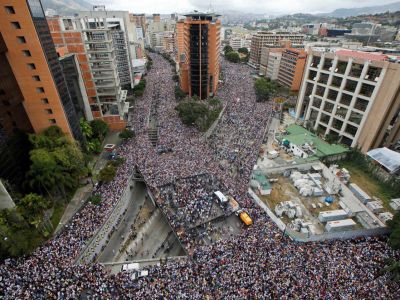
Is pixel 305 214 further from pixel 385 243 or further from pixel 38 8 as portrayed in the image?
pixel 38 8

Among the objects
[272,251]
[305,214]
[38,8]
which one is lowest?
[305,214]

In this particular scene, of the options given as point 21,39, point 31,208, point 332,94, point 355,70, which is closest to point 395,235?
point 355,70

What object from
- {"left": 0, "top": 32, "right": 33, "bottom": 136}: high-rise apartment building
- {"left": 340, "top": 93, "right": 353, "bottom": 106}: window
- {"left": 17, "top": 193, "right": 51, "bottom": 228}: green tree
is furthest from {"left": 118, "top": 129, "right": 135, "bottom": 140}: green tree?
{"left": 340, "top": 93, "right": 353, "bottom": 106}: window

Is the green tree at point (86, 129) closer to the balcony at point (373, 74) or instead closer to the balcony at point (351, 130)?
the balcony at point (351, 130)

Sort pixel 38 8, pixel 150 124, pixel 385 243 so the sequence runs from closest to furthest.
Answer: pixel 385 243
pixel 38 8
pixel 150 124

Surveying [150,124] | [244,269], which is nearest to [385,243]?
[244,269]

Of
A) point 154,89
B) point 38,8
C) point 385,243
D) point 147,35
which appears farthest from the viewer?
Result: point 147,35
